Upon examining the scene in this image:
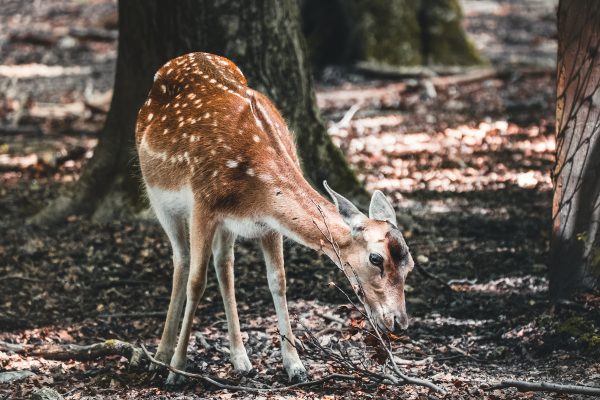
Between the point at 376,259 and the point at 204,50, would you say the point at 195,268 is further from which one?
the point at 204,50

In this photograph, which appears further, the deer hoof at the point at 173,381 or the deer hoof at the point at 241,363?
the deer hoof at the point at 241,363

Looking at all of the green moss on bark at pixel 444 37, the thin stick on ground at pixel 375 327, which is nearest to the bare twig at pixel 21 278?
the thin stick on ground at pixel 375 327

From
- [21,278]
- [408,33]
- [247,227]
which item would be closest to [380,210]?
[247,227]

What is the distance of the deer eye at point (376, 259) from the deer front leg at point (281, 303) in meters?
0.88

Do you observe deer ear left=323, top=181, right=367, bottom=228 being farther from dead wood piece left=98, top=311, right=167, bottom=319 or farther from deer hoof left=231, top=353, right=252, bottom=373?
dead wood piece left=98, top=311, right=167, bottom=319

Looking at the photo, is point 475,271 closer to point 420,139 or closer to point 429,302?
point 429,302

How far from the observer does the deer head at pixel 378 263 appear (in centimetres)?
421

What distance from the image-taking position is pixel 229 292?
17.4 ft

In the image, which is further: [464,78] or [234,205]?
[464,78]

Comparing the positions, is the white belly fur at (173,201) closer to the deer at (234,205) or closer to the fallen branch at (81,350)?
the deer at (234,205)

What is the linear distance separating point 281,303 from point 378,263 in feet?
3.32

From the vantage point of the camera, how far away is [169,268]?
6836 mm

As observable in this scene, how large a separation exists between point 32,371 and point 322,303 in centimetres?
192

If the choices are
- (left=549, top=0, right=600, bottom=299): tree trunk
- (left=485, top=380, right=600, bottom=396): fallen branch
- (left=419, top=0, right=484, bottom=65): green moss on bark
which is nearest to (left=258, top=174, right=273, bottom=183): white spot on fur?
(left=485, top=380, right=600, bottom=396): fallen branch
